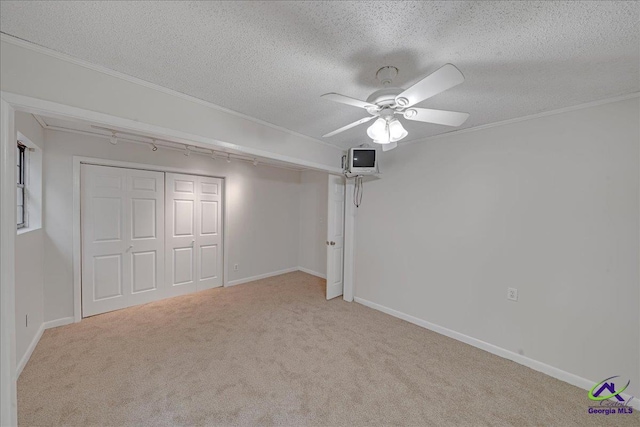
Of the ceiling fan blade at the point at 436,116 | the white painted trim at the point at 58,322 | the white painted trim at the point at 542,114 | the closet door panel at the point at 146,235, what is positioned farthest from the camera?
the closet door panel at the point at 146,235

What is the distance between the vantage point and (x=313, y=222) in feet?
16.9

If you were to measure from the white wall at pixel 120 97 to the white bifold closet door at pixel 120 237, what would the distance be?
187 centimetres

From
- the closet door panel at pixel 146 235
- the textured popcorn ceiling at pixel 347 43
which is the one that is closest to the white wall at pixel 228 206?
the closet door panel at pixel 146 235

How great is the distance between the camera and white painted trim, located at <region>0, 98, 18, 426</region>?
1314 mm

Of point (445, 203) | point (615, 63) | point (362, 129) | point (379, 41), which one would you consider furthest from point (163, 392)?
point (615, 63)

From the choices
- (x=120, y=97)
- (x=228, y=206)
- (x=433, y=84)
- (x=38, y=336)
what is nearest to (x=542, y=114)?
(x=433, y=84)

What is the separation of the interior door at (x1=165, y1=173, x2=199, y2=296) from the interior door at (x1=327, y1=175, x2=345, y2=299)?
2.16m

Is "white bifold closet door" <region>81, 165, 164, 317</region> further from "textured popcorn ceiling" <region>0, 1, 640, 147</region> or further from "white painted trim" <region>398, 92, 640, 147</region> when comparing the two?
"white painted trim" <region>398, 92, 640, 147</region>

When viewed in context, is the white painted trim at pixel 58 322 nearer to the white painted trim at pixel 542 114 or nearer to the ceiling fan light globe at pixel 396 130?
the ceiling fan light globe at pixel 396 130

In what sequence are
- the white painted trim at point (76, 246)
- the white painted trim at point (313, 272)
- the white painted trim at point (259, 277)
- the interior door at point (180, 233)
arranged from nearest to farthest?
1. the white painted trim at point (76, 246)
2. the interior door at point (180, 233)
3. the white painted trim at point (259, 277)
4. the white painted trim at point (313, 272)

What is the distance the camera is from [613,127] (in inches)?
74.5

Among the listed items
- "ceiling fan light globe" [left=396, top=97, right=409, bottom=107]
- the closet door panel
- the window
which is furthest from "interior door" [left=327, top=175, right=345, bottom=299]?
the window

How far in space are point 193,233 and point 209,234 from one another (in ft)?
0.84

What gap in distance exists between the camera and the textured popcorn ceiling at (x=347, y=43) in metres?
1.11
